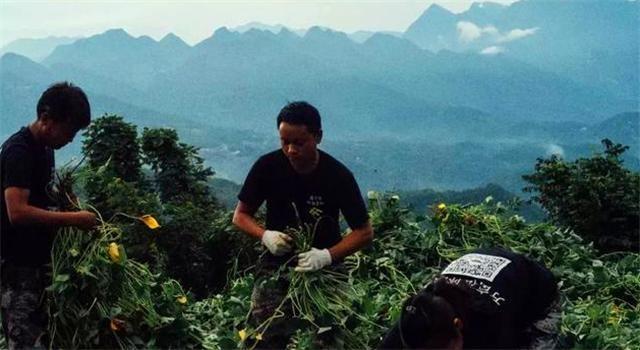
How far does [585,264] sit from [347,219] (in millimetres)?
3604

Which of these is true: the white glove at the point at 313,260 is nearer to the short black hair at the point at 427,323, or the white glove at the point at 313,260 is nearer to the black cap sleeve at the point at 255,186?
the black cap sleeve at the point at 255,186

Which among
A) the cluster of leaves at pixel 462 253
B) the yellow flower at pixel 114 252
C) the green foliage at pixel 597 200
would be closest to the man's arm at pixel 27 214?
the yellow flower at pixel 114 252

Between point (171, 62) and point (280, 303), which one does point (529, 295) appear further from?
point (171, 62)

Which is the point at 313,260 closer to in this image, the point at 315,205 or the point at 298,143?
the point at 315,205

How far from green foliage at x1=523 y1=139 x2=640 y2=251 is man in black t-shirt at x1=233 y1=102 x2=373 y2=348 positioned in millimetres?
7103

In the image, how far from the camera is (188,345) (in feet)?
13.8

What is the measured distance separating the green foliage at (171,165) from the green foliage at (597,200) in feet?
14.4

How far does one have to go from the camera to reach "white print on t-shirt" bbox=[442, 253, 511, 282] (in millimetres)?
1979

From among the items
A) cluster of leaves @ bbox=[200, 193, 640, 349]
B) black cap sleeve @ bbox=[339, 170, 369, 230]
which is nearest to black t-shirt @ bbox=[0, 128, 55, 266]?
black cap sleeve @ bbox=[339, 170, 369, 230]

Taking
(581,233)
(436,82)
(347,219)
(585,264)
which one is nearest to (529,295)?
(347,219)

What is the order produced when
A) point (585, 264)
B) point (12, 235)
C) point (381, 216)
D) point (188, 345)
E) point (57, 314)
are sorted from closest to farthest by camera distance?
1. point (12, 235)
2. point (57, 314)
3. point (188, 345)
4. point (585, 264)
5. point (381, 216)

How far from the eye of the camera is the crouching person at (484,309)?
5.77 feet

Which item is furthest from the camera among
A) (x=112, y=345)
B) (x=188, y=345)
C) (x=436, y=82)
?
(x=436, y=82)

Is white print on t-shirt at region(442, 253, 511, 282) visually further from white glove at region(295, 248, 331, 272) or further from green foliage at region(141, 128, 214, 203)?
green foliage at region(141, 128, 214, 203)
